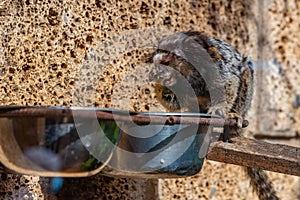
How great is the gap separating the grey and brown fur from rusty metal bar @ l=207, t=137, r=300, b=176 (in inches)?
7.5

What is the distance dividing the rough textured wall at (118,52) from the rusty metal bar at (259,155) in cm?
27

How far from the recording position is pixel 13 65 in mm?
1049

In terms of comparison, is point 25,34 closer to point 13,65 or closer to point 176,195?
point 13,65

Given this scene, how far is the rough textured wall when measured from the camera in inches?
41.7

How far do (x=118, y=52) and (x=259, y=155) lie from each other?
0.42 meters

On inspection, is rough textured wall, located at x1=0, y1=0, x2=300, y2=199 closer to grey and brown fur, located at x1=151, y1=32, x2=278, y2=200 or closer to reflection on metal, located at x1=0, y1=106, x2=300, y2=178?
grey and brown fur, located at x1=151, y1=32, x2=278, y2=200

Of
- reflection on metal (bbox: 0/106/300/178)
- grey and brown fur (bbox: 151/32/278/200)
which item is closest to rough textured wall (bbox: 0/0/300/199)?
grey and brown fur (bbox: 151/32/278/200)

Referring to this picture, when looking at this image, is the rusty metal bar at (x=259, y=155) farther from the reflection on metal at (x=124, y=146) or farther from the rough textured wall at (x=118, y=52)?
the rough textured wall at (x=118, y=52)

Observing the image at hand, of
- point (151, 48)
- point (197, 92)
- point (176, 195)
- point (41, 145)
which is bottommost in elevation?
point (176, 195)

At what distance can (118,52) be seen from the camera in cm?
126

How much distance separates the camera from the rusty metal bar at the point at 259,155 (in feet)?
3.20

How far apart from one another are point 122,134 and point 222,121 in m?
0.21

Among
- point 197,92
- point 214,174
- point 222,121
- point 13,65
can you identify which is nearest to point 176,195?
point 214,174

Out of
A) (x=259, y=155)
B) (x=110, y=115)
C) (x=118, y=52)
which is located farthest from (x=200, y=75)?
(x=110, y=115)
